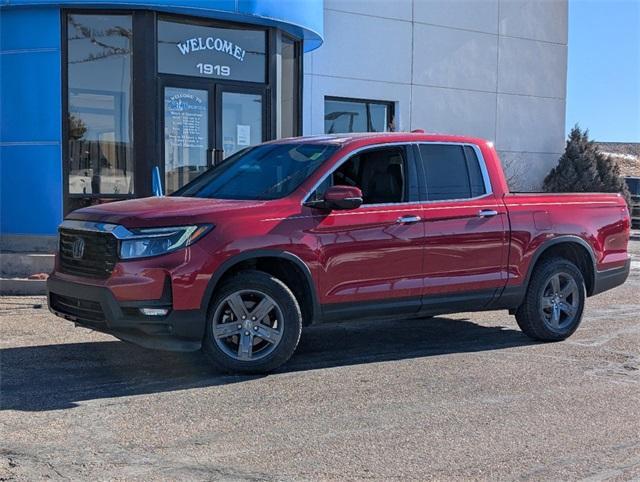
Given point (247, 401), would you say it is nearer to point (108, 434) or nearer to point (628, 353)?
point (108, 434)

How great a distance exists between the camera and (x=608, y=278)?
27.1ft

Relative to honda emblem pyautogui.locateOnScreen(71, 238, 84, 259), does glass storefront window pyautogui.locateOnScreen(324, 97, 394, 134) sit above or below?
above

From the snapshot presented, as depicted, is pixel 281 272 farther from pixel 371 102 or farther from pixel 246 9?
pixel 371 102

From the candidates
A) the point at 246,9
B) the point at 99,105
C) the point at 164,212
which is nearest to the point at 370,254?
the point at 164,212

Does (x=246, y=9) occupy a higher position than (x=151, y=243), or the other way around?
(x=246, y=9)

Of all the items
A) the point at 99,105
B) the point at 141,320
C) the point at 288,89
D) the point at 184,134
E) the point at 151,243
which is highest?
the point at 288,89

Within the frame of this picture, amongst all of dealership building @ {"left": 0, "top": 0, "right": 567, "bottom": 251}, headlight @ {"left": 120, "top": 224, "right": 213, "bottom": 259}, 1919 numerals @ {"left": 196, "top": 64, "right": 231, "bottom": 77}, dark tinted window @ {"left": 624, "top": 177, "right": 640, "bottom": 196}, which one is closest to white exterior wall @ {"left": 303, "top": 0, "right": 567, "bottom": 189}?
dealership building @ {"left": 0, "top": 0, "right": 567, "bottom": 251}

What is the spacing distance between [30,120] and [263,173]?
6.02m

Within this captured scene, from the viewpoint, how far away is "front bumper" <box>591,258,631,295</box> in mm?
8156

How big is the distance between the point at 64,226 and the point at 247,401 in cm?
229

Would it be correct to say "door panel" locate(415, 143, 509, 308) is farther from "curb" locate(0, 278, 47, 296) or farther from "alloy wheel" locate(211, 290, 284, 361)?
"curb" locate(0, 278, 47, 296)

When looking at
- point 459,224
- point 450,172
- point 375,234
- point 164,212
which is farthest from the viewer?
point 450,172

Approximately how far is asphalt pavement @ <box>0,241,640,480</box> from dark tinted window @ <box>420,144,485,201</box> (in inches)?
60.1

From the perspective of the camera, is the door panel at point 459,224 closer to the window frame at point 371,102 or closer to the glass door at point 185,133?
the glass door at point 185,133
